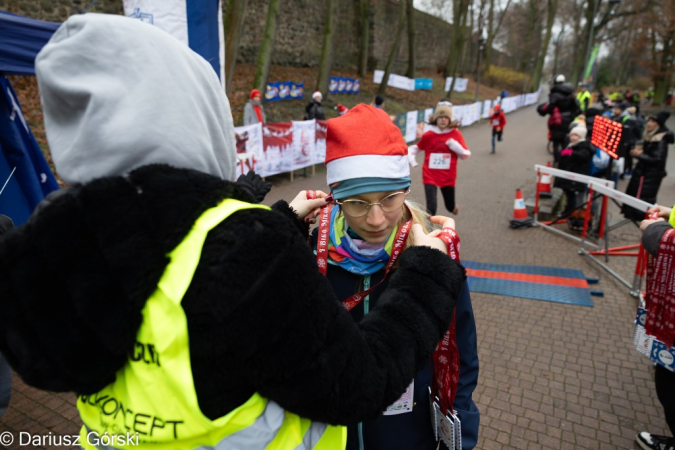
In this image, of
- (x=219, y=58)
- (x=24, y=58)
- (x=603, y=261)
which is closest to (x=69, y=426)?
(x=24, y=58)

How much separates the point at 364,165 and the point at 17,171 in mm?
4147

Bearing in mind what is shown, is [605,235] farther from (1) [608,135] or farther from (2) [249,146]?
(2) [249,146]

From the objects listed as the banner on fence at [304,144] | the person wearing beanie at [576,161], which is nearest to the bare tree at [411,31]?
the banner on fence at [304,144]

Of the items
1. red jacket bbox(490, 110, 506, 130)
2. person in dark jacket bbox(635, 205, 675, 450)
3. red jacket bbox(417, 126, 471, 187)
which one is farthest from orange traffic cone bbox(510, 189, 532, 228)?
red jacket bbox(490, 110, 506, 130)

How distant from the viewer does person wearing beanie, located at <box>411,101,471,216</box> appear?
20.1 feet

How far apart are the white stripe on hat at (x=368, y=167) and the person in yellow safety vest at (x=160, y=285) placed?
78 centimetres

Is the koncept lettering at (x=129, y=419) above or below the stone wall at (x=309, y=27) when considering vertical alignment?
below

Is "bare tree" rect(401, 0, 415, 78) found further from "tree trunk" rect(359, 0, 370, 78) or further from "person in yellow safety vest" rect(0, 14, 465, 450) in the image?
"person in yellow safety vest" rect(0, 14, 465, 450)

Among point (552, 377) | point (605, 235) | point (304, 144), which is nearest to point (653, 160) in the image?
point (605, 235)

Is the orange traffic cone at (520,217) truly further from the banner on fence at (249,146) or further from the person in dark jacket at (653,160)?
the banner on fence at (249,146)

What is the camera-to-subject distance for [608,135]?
634 centimetres

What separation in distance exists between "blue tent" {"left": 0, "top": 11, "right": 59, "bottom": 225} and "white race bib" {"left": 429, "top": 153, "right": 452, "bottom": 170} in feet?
15.6

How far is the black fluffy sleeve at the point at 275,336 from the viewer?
0.72 meters

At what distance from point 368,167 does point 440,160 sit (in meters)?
4.89
